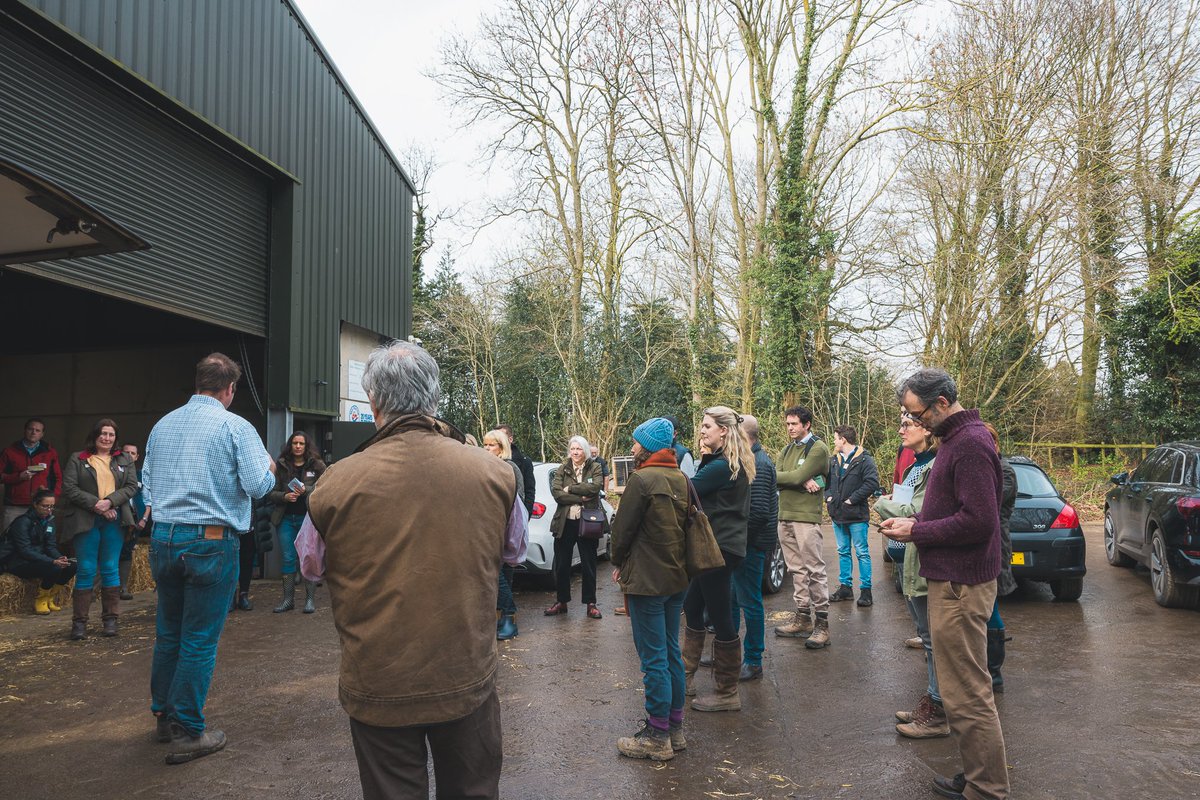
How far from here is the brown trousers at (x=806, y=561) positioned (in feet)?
22.2

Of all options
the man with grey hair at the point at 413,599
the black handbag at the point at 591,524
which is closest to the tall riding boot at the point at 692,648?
the black handbag at the point at 591,524

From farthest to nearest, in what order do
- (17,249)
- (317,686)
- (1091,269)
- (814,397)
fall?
(814,397) < (1091,269) < (317,686) < (17,249)

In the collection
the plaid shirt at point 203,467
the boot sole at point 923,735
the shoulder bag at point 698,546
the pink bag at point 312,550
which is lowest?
the boot sole at point 923,735

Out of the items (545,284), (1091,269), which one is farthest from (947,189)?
(545,284)

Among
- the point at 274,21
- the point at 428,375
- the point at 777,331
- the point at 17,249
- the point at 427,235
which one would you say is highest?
the point at 427,235

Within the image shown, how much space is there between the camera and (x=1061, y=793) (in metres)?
3.67

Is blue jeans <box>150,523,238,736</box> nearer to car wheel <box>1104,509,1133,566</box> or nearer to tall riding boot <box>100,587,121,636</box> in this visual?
tall riding boot <box>100,587,121,636</box>

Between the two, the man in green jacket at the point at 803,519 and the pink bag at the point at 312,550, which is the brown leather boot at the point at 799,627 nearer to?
the man in green jacket at the point at 803,519

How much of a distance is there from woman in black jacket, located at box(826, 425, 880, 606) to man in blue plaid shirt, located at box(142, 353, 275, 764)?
18.3 feet

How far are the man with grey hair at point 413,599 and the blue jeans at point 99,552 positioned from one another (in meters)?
5.75

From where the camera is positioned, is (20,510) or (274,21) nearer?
(20,510)

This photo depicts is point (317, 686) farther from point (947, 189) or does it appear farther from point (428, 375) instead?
point (947, 189)

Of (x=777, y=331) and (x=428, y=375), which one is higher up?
(x=777, y=331)

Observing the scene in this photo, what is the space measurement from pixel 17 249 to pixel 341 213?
6939 mm
